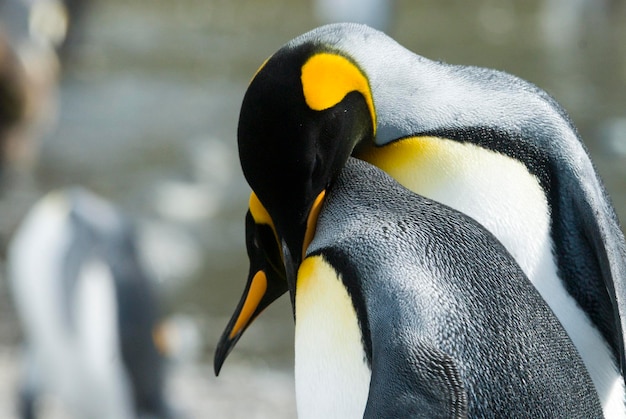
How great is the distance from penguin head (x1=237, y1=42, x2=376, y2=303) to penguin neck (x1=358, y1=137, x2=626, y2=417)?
11 centimetres

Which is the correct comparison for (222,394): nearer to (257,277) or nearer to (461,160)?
(257,277)

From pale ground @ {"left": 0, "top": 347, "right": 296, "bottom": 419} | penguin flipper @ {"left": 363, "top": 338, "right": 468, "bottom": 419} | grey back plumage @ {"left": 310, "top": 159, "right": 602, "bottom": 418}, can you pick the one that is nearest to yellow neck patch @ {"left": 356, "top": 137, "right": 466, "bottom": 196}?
grey back plumage @ {"left": 310, "top": 159, "right": 602, "bottom": 418}

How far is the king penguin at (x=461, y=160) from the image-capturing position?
1.48m

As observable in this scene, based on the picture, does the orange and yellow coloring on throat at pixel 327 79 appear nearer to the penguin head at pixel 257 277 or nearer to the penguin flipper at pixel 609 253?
the penguin head at pixel 257 277

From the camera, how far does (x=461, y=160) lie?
1555mm

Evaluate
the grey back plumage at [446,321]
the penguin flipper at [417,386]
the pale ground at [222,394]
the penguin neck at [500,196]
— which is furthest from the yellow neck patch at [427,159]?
the pale ground at [222,394]

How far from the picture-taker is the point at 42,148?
26.3 feet

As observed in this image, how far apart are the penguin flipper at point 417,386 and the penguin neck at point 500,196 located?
0.35 meters

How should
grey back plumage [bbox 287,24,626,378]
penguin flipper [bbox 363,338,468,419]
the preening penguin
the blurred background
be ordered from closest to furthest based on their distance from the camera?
penguin flipper [bbox 363,338,468,419], grey back plumage [bbox 287,24,626,378], the preening penguin, the blurred background

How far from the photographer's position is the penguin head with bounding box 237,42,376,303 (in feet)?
4.78

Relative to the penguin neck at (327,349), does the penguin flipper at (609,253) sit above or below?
above

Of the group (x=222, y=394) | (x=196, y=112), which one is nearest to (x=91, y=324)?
(x=222, y=394)

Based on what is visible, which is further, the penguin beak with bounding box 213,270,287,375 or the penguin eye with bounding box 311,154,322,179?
the penguin beak with bounding box 213,270,287,375

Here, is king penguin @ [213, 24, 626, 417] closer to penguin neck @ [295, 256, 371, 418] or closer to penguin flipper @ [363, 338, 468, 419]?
penguin neck @ [295, 256, 371, 418]
